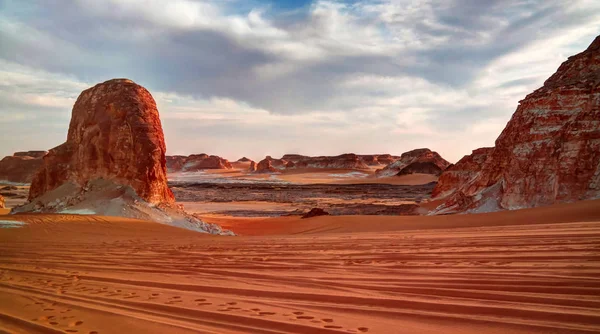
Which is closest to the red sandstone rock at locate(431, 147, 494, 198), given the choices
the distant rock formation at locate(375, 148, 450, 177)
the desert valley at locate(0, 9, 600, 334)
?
the desert valley at locate(0, 9, 600, 334)

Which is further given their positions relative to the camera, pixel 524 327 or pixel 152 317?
pixel 152 317

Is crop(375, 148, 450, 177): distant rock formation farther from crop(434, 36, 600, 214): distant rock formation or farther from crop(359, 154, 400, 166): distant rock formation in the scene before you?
crop(434, 36, 600, 214): distant rock formation

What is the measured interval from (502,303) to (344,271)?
1908 mm

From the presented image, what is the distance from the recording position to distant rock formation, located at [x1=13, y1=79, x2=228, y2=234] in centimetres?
1331

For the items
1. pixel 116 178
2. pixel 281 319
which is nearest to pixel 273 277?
pixel 281 319

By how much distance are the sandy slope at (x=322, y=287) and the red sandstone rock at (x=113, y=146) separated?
6617mm

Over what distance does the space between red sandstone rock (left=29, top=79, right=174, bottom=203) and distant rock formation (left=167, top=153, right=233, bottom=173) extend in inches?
3298

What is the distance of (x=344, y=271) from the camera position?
14.9 ft

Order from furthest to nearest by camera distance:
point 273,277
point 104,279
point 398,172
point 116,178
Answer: point 398,172 < point 116,178 < point 104,279 < point 273,277

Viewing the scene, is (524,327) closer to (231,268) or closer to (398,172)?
(231,268)

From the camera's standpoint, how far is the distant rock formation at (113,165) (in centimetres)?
1331

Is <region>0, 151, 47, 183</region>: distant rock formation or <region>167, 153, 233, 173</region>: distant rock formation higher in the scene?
<region>167, 153, 233, 173</region>: distant rock formation

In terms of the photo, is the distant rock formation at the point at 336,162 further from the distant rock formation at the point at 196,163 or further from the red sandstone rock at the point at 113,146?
the red sandstone rock at the point at 113,146

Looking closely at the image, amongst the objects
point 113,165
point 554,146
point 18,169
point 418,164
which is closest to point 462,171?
point 554,146
